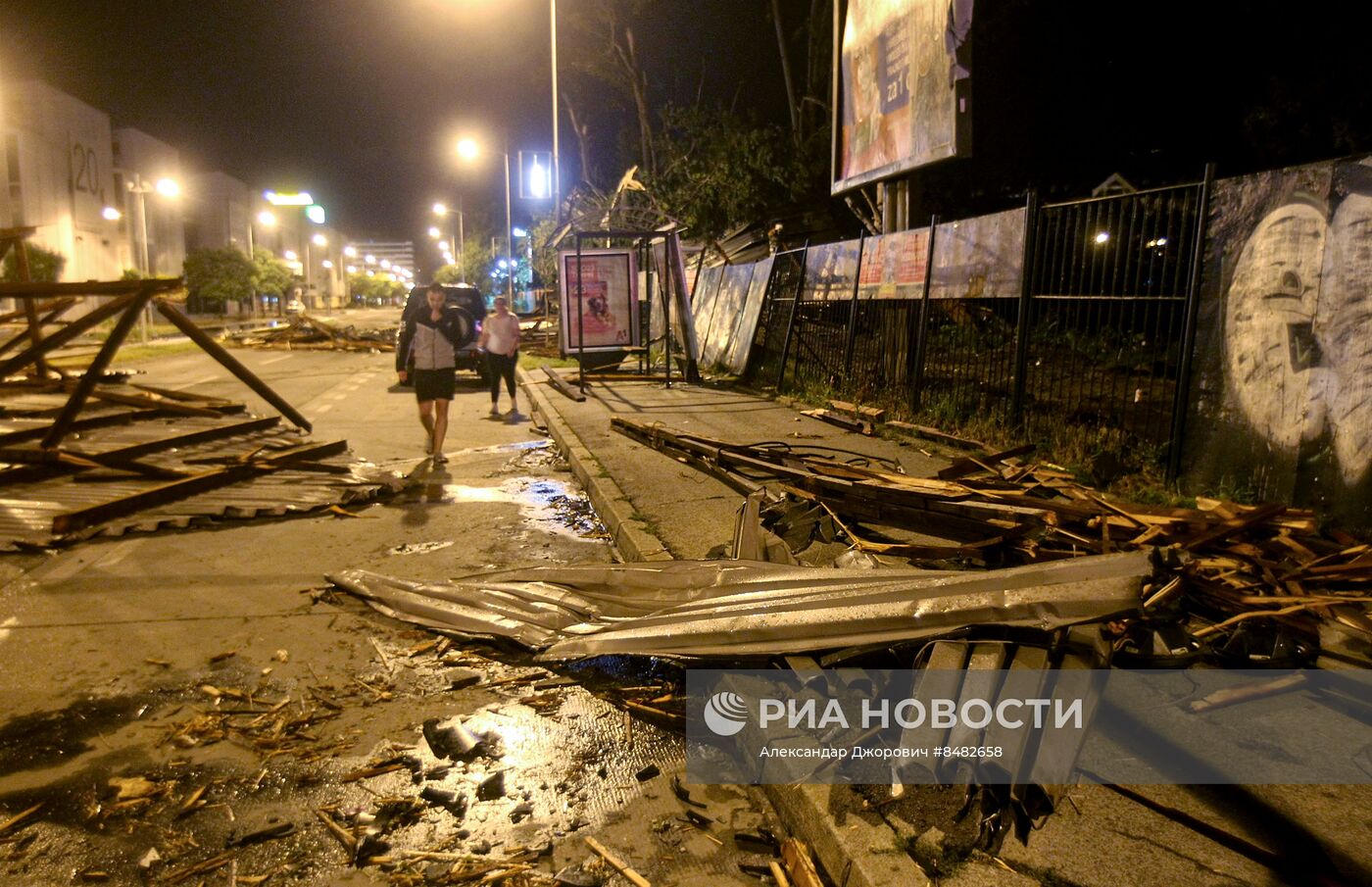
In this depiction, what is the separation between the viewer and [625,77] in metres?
32.8

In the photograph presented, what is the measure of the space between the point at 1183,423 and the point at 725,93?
28255mm

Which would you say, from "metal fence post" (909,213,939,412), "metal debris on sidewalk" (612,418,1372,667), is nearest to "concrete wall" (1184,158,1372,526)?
"metal debris on sidewalk" (612,418,1372,667)

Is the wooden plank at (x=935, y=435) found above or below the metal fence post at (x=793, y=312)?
below

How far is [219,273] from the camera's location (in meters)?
58.2

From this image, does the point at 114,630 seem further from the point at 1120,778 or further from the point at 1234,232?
the point at 1234,232

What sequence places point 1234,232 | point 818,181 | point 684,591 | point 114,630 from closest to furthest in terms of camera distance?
point 684,591
point 114,630
point 1234,232
point 818,181

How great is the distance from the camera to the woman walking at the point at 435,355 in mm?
9328

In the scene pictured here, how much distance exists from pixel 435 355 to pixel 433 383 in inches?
12.3

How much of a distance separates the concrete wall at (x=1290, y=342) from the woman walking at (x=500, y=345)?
30.4 ft

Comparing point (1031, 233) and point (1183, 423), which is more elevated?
point (1031, 233)

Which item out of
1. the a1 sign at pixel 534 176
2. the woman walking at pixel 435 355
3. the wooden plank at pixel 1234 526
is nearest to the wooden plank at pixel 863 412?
the woman walking at pixel 435 355

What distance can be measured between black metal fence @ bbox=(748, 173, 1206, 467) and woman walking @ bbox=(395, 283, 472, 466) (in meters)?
5.72

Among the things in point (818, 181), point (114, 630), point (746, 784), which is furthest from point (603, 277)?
point (746, 784)

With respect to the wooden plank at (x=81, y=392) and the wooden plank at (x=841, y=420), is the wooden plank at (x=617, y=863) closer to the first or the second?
the wooden plank at (x=81, y=392)
